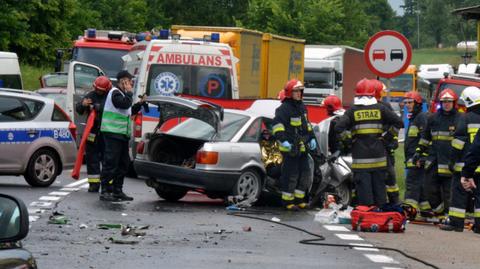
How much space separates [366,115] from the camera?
15375 millimetres

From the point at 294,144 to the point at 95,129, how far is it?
3.32 metres

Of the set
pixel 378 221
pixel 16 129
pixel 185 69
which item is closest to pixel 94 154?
pixel 16 129

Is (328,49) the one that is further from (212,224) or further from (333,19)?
(212,224)

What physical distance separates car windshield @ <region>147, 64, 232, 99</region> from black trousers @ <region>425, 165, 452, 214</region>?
21.8ft

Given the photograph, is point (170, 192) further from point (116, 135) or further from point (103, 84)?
point (103, 84)

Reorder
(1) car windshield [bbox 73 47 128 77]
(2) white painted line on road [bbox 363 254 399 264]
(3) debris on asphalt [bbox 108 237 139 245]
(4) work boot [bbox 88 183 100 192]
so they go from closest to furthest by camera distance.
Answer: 1. (2) white painted line on road [bbox 363 254 399 264]
2. (3) debris on asphalt [bbox 108 237 139 245]
3. (4) work boot [bbox 88 183 100 192]
4. (1) car windshield [bbox 73 47 128 77]

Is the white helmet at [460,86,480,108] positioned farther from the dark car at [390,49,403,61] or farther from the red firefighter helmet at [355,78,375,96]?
the dark car at [390,49,403,61]

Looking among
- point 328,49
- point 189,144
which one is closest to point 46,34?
point 328,49

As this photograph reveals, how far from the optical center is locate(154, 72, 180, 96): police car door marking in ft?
72.9

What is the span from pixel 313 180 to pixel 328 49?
28.0m

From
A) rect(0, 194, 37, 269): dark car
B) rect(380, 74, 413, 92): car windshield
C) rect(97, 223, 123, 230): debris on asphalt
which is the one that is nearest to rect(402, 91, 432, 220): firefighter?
rect(97, 223, 123, 230): debris on asphalt

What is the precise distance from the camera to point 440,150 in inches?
649

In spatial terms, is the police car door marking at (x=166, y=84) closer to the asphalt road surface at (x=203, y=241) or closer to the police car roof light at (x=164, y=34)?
the police car roof light at (x=164, y=34)

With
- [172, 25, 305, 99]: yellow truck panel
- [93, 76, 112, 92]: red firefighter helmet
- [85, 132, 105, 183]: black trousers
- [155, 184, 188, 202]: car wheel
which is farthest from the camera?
[172, 25, 305, 99]: yellow truck panel
